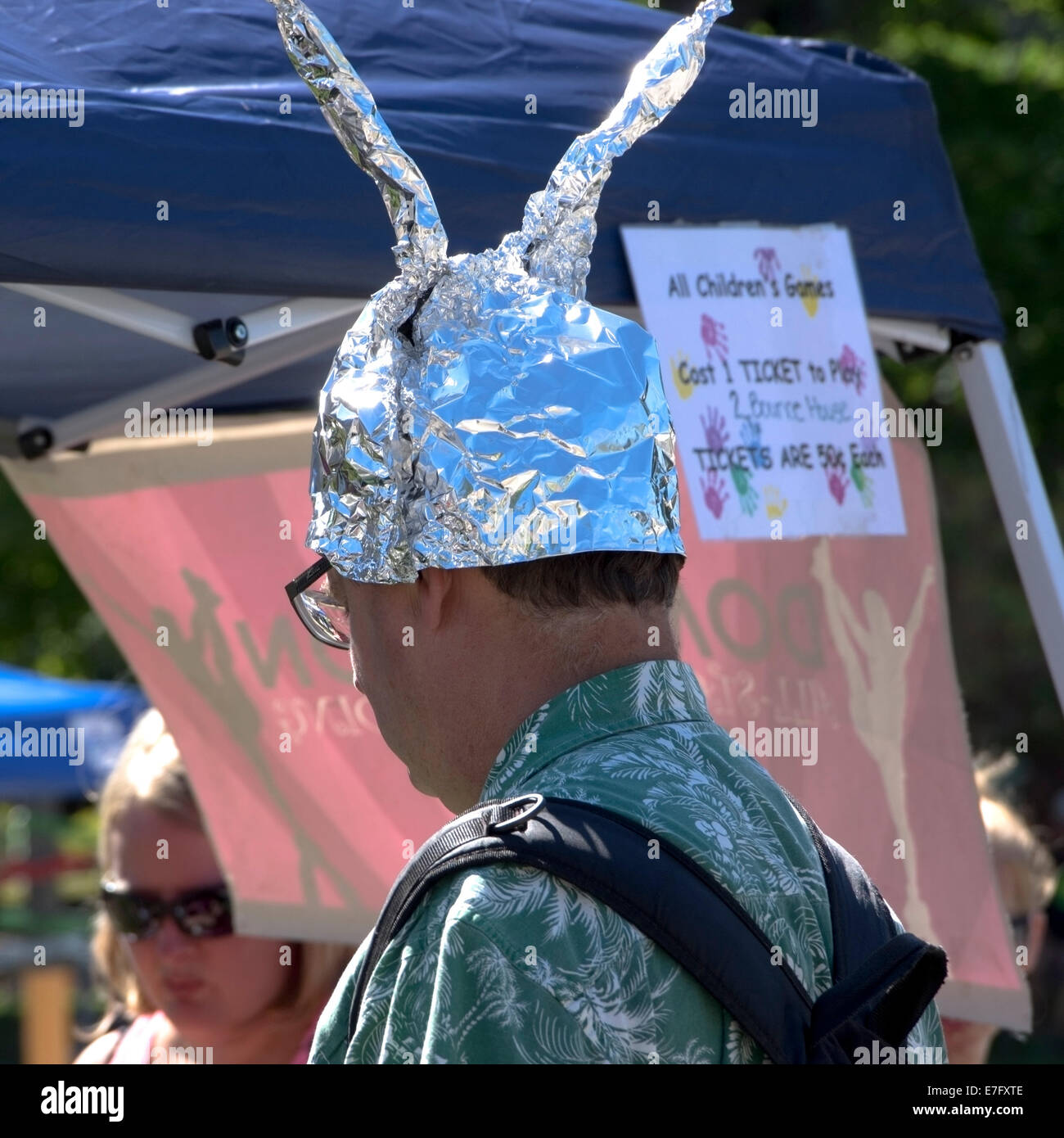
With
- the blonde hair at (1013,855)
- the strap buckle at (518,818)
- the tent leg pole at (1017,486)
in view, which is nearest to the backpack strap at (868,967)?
the strap buckle at (518,818)

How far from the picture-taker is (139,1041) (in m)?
3.08

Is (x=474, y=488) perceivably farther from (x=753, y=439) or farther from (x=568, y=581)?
(x=753, y=439)

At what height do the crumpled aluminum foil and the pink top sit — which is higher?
the crumpled aluminum foil

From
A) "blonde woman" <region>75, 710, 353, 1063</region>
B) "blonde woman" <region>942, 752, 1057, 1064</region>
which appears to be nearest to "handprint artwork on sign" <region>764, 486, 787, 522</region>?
"blonde woman" <region>942, 752, 1057, 1064</region>

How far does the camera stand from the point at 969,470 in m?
9.73

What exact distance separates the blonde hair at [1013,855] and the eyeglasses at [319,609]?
6.43 feet

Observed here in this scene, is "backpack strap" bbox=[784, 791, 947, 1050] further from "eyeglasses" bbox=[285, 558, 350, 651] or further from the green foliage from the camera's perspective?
the green foliage

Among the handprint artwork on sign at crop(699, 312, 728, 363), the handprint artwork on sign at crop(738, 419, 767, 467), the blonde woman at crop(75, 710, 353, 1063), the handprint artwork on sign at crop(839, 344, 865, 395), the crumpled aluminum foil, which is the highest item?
the handprint artwork on sign at crop(699, 312, 728, 363)

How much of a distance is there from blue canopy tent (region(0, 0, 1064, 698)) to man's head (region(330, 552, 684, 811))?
2.42ft

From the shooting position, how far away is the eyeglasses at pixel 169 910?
117 inches

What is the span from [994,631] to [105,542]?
9.46 m

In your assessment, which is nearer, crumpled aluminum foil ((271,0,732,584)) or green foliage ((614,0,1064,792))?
crumpled aluminum foil ((271,0,732,584))

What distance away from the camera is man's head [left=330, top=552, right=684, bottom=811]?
1366 mm
